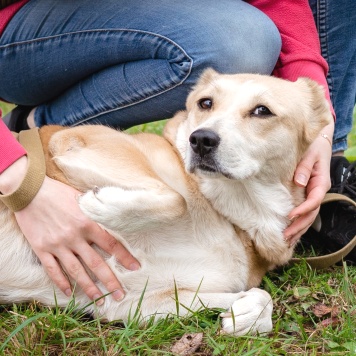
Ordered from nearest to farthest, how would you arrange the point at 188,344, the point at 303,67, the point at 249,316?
the point at 188,344, the point at 249,316, the point at 303,67

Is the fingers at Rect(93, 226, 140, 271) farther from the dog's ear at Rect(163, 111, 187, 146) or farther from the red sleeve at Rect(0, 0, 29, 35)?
the red sleeve at Rect(0, 0, 29, 35)

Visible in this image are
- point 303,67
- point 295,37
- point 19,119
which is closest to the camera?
point 303,67

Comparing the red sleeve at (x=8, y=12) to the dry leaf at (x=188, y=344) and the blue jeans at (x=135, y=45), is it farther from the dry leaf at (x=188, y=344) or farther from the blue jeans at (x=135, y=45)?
the dry leaf at (x=188, y=344)

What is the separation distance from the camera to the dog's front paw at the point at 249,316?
6.95 feet

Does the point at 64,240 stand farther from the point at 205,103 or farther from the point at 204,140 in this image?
the point at 205,103

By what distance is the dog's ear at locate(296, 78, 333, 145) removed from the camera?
8.54 ft

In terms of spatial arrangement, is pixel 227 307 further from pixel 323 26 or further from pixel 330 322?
pixel 323 26

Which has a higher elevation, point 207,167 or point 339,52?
point 207,167

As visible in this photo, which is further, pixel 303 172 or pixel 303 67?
pixel 303 67

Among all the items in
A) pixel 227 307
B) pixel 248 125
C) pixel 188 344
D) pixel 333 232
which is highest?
pixel 248 125

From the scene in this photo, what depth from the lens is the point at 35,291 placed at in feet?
7.66

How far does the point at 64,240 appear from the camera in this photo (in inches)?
89.5

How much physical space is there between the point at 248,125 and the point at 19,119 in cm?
168

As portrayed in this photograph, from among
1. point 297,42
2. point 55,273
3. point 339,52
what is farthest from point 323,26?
point 55,273
